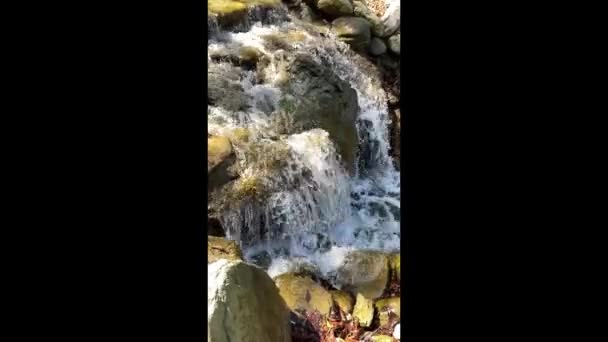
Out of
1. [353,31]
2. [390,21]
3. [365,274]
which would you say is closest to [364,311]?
[365,274]

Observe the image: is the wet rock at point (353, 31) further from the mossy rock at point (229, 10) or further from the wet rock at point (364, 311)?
the wet rock at point (364, 311)

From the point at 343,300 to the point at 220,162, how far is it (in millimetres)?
1399

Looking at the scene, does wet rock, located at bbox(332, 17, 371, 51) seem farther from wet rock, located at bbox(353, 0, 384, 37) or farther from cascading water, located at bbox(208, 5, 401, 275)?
cascading water, located at bbox(208, 5, 401, 275)

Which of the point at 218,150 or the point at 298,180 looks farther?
the point at 298,180

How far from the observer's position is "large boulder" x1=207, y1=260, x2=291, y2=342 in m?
2.60

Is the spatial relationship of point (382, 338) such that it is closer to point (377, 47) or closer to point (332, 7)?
point (377, 47)

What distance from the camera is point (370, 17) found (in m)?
8.23

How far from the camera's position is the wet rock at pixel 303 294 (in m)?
3.90

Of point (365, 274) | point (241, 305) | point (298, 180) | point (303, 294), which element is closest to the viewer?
point (241, 305)

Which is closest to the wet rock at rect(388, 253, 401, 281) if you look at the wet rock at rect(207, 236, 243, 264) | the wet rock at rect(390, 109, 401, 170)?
the wet rock at rect(207, 236, 243, 264)
